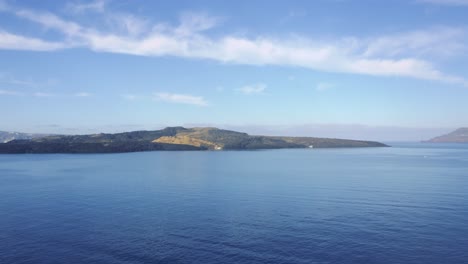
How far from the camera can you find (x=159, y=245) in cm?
3544

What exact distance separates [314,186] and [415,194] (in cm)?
1951

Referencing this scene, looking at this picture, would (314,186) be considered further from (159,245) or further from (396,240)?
(159,245)

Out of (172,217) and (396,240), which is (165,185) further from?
(396,240)

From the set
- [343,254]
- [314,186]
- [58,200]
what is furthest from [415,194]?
[58,200]

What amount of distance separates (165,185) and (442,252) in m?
57.8

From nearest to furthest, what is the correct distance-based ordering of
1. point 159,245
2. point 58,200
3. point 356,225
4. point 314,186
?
point 159,245 < point 356,225 < point 58,200 < point 314,186

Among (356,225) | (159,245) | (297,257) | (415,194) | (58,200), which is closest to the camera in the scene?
(297,257)

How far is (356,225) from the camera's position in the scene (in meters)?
42.7

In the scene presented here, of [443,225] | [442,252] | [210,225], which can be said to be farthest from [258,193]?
[442,252]

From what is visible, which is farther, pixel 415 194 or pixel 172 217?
pixel 415 194

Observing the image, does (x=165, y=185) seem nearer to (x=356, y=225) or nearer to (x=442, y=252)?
(x=356, y=225)

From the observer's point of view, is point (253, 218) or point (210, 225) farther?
point (253, 218)

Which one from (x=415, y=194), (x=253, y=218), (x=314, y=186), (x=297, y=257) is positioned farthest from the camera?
(x=314, y=186)

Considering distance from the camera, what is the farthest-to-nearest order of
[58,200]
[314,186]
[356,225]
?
[314,186] < [58,200] < [356,225]
